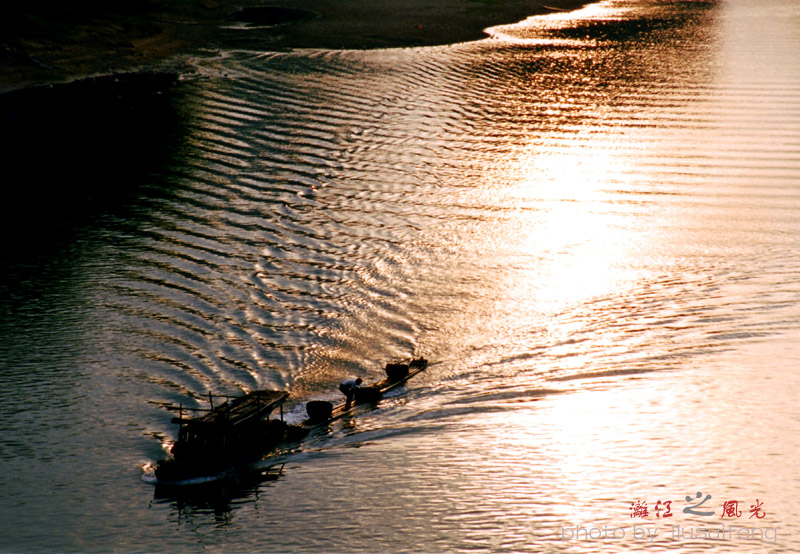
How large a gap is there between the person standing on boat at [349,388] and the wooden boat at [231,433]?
0.35ft

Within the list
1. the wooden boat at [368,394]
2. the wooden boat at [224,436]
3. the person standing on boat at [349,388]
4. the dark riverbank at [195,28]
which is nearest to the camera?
the wooden boat at [224,436]

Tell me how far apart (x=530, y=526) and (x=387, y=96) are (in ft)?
133

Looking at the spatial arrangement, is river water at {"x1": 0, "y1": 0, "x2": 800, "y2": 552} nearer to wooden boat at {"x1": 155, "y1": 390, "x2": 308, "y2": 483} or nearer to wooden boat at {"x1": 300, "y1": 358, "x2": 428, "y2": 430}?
wooden boat at {"x1": 300, "y1": 358, "x2": 428, "y2": 430}

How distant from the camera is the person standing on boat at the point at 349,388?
996 inches

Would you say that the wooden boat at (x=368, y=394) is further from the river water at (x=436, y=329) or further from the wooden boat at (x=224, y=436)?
the wooden boat at (x=224, y=436)

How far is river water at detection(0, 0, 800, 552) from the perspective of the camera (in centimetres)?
2203

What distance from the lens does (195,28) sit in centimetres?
7544

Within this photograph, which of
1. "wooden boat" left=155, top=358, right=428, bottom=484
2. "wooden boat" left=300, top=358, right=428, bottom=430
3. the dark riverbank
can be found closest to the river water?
"wooden boat" left=300, top=358, right=428, bottom=430

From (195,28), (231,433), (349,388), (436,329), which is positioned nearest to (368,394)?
(349,388)

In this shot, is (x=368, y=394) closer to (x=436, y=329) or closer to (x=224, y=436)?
(x=224, y=436)

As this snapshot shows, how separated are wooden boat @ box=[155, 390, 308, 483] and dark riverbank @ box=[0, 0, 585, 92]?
4334 centimetres

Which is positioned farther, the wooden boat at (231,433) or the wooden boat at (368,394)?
the wooden boat at (368,394)

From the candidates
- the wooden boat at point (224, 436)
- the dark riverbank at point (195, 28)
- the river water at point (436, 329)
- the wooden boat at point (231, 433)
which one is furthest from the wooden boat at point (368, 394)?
the dark riverbank at point (195, 28)

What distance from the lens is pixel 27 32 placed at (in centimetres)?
6184
